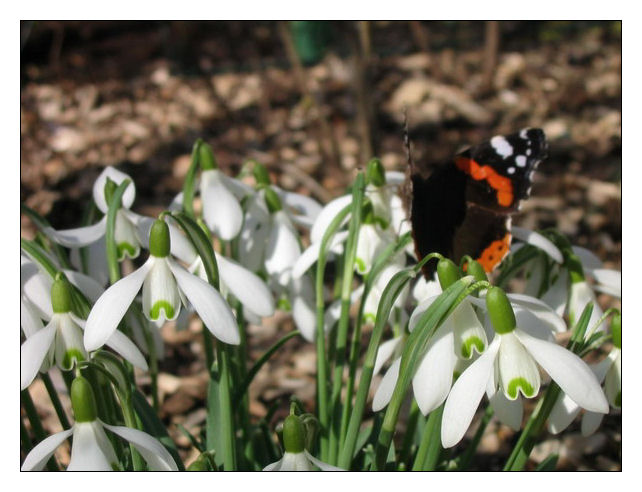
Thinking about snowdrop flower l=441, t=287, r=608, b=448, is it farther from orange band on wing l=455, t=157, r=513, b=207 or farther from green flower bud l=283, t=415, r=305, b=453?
orange band on wing l=455, t=157, r=513, b=207

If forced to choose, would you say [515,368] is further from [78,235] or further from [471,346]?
[78,235]

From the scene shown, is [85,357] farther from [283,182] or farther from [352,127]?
[352,127]

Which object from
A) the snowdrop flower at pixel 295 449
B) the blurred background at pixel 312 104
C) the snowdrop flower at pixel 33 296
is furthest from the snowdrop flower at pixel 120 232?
the blurred background at pixel 312 104

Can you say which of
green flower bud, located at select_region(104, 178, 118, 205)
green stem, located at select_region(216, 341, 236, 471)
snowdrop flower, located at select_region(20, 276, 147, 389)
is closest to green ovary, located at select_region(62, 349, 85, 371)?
snowdrop flower, located at select_region(20, 276, 147, 389)

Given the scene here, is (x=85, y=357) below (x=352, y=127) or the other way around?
below

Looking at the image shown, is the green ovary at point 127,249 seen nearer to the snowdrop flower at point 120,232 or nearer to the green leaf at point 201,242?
the snowdrop flower at point 120,232
